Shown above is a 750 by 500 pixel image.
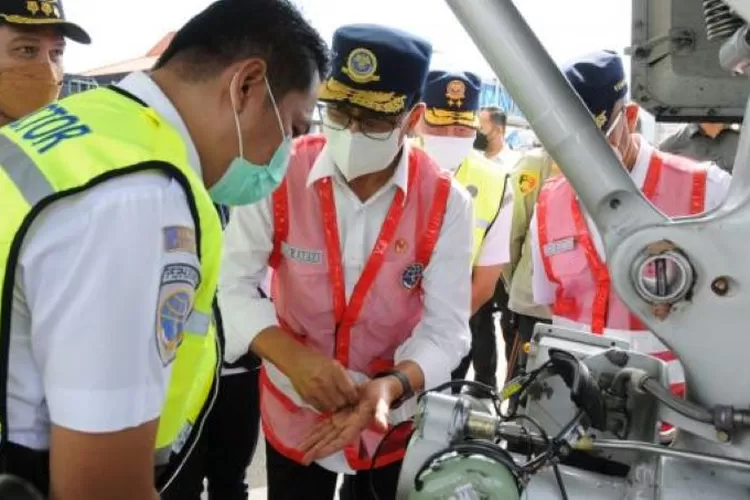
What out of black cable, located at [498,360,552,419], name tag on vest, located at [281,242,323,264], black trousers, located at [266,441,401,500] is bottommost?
black trousers, located at [266,441,401,500]

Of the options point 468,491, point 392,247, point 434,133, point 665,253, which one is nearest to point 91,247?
point 468,491

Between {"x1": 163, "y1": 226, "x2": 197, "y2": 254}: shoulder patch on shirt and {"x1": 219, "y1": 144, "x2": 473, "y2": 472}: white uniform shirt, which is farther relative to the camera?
{"x1": 219, "y1": 144, "x2": 473, "y2": 472}: white uniform shirt

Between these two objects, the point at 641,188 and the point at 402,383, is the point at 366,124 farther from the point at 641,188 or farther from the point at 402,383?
the point at 641,188

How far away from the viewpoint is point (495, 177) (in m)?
3.21

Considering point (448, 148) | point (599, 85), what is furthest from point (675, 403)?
point (448, 148)

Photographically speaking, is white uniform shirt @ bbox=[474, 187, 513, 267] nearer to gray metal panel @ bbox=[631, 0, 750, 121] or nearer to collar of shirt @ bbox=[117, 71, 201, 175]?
gray metal panel @ bbox=[631, 0, 750, 121]

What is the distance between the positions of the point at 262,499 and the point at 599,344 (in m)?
2.25

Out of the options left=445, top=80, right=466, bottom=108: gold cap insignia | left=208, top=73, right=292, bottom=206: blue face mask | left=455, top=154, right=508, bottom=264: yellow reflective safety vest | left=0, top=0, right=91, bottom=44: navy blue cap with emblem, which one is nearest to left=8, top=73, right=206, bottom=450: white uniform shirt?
left=208, top=73, right=292, bottom=206: blue face mask

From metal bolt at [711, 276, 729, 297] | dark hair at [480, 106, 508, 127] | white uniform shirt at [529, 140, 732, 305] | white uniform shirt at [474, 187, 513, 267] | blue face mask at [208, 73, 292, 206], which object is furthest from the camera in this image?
dark hair at [480, 106, 508, 127]

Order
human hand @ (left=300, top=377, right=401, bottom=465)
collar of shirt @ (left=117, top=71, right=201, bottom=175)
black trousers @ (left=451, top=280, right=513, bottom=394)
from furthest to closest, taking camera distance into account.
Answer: black trousers @ (left=451, top=280, right=513, bottom=394), human hand @ (left=300, top=377, right=401, bottom=465), collar of shirt @ (left=117, top=71, right=201, bottom=175)

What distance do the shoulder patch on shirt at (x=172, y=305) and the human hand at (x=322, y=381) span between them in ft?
2.46

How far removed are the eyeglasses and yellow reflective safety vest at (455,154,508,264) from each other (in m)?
1.28

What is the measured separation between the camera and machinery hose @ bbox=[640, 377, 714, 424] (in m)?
1.02

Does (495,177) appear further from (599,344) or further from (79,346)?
(79,346)
